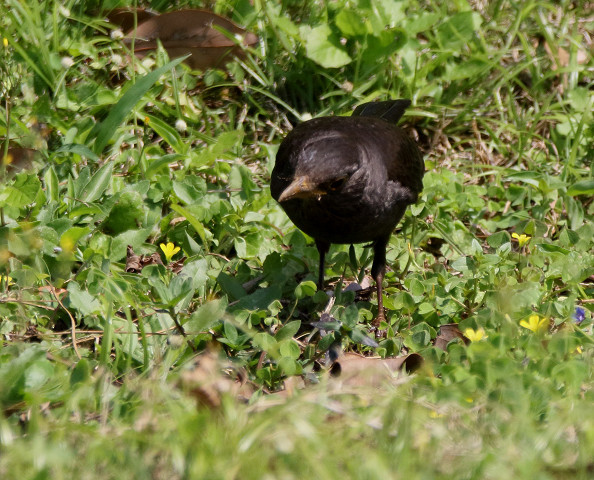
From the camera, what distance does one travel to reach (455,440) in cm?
280

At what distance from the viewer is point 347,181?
169 inches

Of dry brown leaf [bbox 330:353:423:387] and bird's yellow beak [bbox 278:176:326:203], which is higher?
bird's yellow beak [bbox 278:176:326:203]

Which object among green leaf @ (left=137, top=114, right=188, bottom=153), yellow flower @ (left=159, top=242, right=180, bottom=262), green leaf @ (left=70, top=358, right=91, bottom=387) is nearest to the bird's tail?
green leaf @ (left=137, top=114, right=188, bottom=153)

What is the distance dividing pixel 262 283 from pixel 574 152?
8.40 feet

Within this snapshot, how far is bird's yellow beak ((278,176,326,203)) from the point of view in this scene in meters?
4.03

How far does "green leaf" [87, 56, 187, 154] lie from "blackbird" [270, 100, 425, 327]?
106 centimetres

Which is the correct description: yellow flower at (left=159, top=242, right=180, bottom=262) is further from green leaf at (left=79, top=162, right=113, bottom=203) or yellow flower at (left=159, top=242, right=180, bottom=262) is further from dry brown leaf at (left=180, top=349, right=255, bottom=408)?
dry brown leaf at (left=180, top=349, right=255, bottom=408)

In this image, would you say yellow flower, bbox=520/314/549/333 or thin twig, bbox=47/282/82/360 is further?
thin twig, bbox=47/282/82/360

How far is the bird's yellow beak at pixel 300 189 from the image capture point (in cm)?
403

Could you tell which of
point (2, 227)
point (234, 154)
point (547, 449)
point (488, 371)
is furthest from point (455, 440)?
point (234, 154)

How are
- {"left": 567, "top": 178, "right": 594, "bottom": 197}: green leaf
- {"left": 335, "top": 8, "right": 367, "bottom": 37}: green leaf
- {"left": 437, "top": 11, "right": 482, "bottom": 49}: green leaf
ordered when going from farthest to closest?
{"left": 437, "top": 11, "right": 482, "bottom": 49}: green leaf, {"left": 335, "top": 8, "right": 367, "bottom": 37}: green leaf, {"left": 567, "top": 178, "right": 594, "bottom": 197}: green leaf

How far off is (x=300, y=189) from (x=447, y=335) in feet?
3.75

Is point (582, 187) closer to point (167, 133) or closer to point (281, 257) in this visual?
→ point (281, 257)

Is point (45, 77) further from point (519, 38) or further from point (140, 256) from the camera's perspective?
point (519, 38)
